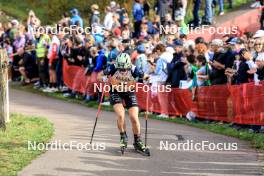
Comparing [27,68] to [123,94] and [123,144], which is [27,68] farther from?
[123,144]

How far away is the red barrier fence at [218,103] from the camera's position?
15.2 metres

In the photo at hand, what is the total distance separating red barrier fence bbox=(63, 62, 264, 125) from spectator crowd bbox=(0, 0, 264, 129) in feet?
0.86

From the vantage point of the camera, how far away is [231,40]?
1698cm

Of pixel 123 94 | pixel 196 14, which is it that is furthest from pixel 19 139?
pixel 196 14

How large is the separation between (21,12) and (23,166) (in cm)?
2835

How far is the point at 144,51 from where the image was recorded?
1973 centimetres

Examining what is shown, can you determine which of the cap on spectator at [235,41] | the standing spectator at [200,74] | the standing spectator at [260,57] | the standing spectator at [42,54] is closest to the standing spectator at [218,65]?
the standing spectator at [200,74]

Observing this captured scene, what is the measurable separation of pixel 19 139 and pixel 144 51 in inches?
262

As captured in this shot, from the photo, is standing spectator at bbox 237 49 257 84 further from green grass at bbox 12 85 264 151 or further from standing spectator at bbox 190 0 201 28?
standing spectator at bbox 190 0 201 28

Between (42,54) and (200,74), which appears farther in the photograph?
(42,54)

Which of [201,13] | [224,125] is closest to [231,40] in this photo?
[224,125]

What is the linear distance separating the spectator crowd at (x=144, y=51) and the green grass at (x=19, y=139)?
2767mm

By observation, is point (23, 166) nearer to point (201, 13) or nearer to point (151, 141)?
point (151, 141)

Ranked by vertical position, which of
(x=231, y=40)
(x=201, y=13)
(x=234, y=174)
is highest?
(x=201, y=13)
